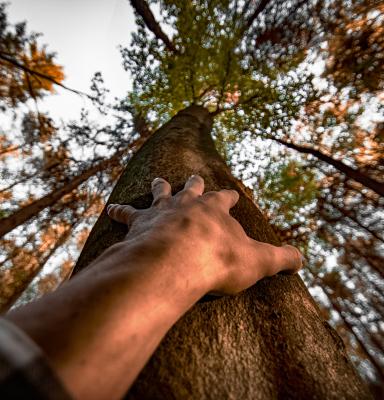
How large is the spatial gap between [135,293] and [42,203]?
7.04 meters

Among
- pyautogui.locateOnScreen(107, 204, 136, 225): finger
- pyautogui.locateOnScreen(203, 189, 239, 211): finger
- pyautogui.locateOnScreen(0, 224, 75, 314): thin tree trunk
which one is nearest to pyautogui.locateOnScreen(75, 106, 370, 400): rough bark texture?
pyautogui.locateOnScreen(107, 204, 136, 225): finger

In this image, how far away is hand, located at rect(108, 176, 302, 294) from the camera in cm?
84

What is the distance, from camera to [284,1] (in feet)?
18.2

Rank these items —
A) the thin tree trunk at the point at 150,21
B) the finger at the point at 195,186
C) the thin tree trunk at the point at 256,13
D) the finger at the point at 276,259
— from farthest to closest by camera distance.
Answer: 1. the thin tree trunk at the point at 150,21
2. the thin tree trunk at the point at 256,13
3. the finger at the point at 195,186
4. the finger at the point at 276,259

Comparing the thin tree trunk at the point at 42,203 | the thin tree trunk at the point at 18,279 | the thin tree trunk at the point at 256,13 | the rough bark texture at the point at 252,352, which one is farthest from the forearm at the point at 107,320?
the thin tree trunk at the point at 18,279

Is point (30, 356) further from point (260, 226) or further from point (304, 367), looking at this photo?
point (260, 226)

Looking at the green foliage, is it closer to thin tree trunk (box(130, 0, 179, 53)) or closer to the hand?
thin tree trunk (box(130, 0, 179, 53))

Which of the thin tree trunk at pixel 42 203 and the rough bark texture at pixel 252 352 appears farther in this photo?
the thin tree trunk at pixel 42 203

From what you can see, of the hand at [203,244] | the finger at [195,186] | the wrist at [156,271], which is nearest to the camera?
the wrist at [156,271]

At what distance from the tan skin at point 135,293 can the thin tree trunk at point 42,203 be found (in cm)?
622

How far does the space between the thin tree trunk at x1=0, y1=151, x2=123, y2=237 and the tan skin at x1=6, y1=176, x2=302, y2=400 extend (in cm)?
622

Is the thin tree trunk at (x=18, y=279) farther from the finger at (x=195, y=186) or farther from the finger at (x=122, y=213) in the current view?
the finger at (x=195, y=186)

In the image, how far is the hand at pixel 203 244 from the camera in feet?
2.76

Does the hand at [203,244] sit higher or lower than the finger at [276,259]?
higher
